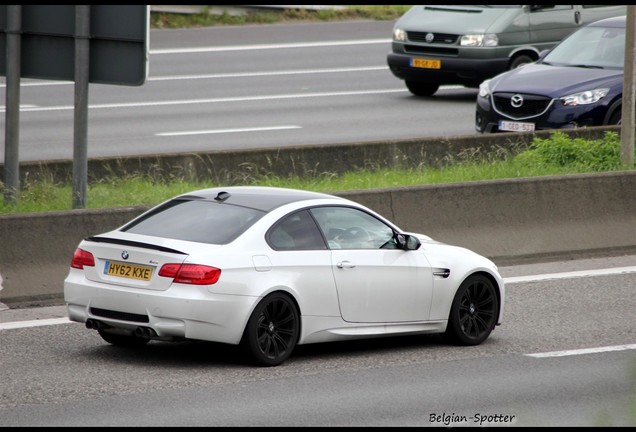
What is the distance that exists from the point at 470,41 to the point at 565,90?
6.15m

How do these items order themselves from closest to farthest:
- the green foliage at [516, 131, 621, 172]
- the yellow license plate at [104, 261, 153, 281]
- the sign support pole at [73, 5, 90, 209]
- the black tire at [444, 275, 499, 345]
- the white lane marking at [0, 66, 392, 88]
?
1. the yellow license plate at [104, 261, 153, 281]
2. the black tire at [444, 275, 499, 345]
3. the sign support pole at [73, 5, 90, 209]
4. the green foliage at [516, 131, 621, 172]
5. the white lane marking at [0, 66, 392, 88]

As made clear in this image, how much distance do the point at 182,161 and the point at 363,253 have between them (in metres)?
6.10

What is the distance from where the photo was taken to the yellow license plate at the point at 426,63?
82.5ft

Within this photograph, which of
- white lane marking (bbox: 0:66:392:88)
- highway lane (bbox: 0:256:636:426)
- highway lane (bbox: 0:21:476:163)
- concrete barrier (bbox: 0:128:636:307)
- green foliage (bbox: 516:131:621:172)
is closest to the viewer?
highway lane (bbox: 0:256:636:426)

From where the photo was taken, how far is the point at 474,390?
912cm

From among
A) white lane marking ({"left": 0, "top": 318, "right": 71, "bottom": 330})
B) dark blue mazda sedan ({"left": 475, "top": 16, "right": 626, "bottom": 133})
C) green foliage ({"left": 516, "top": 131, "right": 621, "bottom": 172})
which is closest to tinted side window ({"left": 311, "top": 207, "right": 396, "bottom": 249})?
white lane marking ({"left": 0, "top": 318, "right": 71, "bottom": 330})

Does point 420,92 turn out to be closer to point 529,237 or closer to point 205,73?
point 205,73

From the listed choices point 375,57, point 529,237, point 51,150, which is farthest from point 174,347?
point 375,57

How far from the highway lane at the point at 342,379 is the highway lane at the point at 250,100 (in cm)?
889

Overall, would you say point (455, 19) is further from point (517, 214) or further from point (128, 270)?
point (128, 270)

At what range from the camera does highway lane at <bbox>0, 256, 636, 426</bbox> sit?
8273mm

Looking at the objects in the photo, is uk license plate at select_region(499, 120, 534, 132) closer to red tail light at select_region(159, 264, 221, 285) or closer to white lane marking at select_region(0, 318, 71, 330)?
white lane marking at select_region(0, 318, 71, 330)

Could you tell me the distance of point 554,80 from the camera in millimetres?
19531

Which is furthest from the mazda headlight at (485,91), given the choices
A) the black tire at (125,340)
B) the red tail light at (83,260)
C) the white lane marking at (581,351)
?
the red tail light at (83,260)
